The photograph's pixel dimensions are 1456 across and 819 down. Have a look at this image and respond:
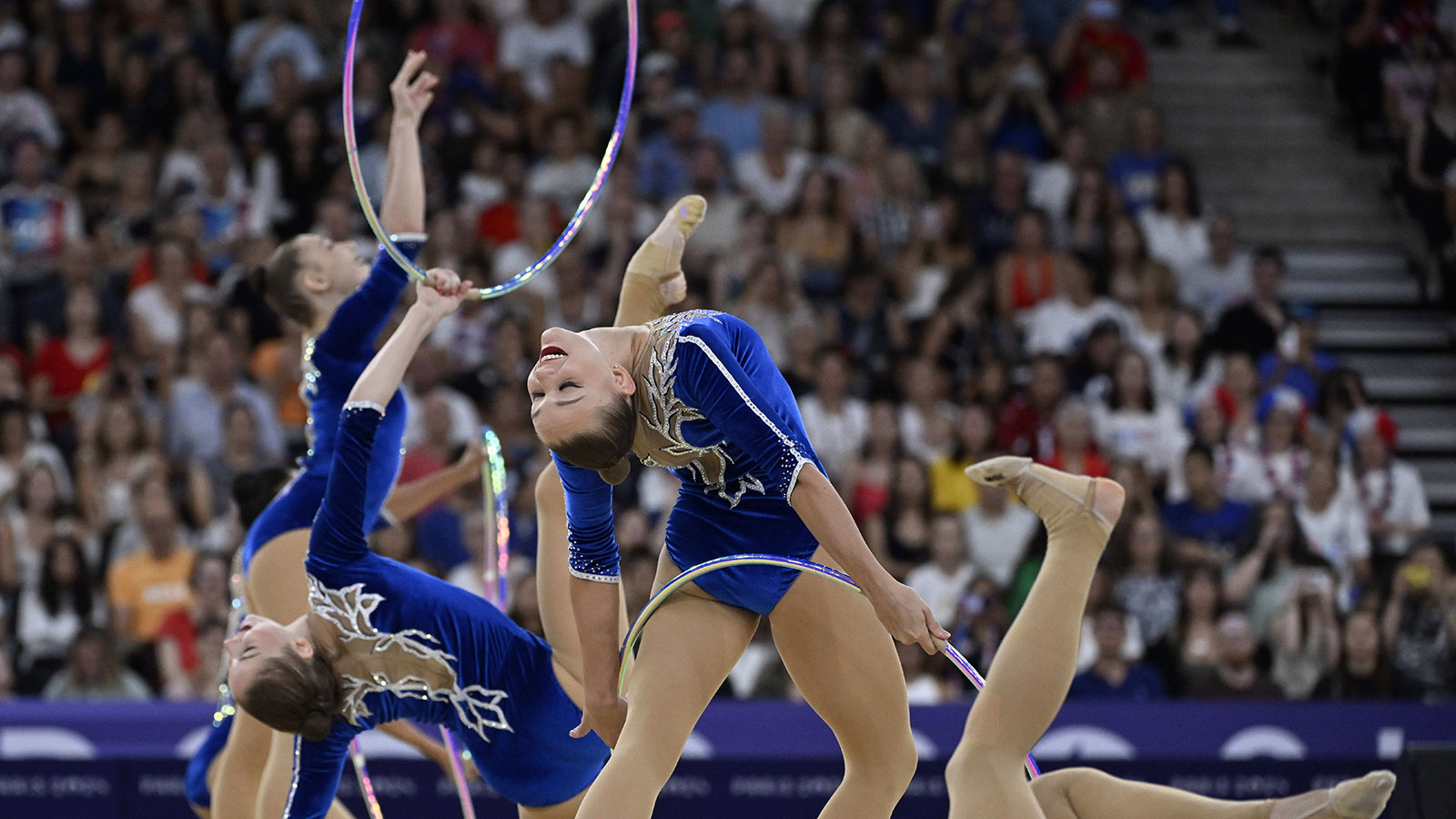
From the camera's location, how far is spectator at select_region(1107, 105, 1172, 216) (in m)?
8.99

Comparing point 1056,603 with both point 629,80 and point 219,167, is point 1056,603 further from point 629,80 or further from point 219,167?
point 219,167

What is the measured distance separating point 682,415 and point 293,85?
6343 millimetres

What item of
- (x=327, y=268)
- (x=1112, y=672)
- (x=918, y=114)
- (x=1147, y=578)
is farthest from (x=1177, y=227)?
(x=327, y=268)

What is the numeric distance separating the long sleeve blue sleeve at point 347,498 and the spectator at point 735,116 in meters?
5.55

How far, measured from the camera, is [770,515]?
3385mm

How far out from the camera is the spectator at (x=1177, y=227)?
8.75 metres

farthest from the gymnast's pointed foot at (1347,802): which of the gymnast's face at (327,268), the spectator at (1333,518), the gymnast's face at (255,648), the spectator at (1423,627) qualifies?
the spectator at (1333,518)

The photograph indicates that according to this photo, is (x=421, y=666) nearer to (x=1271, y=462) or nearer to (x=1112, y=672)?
(x=1112, y=672)

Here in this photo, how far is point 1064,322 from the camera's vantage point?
817 centimetres

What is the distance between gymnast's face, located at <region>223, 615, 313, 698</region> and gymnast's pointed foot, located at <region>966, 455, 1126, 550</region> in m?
1.48

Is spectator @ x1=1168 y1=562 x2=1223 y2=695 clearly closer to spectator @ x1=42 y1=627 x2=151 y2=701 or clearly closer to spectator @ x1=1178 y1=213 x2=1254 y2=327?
spectator @ x1=1178 y1=213 x2=1254 y2=327

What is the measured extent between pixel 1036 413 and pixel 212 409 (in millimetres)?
3671

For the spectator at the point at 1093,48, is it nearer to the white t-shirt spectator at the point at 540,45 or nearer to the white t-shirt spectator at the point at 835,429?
the white t-shirt spectator at the point at 540,45

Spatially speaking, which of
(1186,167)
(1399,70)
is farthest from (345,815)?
(1399,70)
